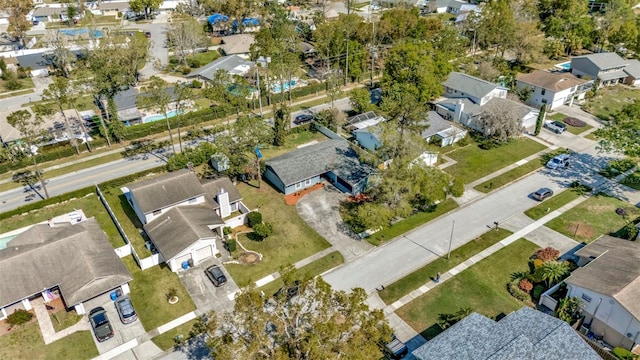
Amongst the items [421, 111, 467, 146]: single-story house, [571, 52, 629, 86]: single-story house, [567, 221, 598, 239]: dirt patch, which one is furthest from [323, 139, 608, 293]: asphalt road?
[571, 52, 629, 86]: single-story house

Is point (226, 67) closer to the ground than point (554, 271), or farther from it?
farther from it

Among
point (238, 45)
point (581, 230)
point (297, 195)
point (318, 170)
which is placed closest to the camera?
point (581, 230)

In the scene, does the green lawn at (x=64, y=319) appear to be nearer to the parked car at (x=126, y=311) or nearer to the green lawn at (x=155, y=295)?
the parked car at (x=126, y=311)

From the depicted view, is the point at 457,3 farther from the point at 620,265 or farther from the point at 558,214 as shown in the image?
the point at 620,265

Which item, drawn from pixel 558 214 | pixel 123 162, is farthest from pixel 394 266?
pixel 123 162

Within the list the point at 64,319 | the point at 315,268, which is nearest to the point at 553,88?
the point at 315,268

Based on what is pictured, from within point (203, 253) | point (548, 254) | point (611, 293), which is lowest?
point (548, 254)

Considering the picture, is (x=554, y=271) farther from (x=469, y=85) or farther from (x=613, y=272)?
(x=469, y=85)

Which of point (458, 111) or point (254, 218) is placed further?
point (458, 111)
